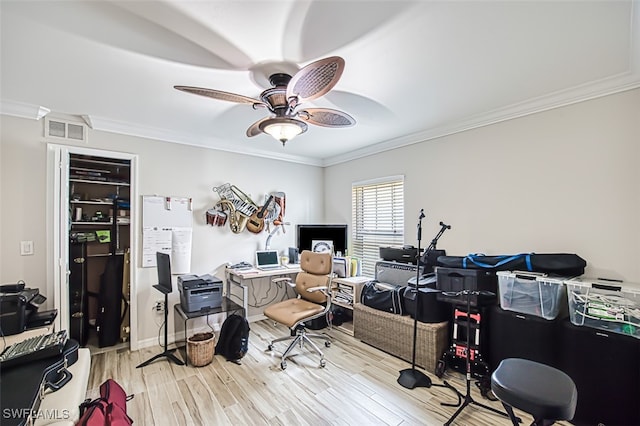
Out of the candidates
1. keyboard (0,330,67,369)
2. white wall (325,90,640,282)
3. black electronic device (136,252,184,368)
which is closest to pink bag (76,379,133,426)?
keyboard (0,330,67,369)

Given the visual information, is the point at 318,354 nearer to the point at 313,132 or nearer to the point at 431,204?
the point at 431,204

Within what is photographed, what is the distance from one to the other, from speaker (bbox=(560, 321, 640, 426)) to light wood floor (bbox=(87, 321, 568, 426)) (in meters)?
0.42

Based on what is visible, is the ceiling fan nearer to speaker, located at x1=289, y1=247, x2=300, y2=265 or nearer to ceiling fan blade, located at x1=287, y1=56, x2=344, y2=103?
ceiling fan blade, located at x1=287, y1=56, x2=344, y2=103

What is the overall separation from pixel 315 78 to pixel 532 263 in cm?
221

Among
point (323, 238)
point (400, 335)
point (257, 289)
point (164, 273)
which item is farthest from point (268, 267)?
point (400, 335)

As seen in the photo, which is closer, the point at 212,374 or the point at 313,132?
the point at 212,374

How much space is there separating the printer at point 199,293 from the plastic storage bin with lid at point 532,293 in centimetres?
275

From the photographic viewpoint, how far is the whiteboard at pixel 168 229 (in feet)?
10.6

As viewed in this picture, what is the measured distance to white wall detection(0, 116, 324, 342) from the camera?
2.61m

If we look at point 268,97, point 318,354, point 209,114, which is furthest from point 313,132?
point 318,354

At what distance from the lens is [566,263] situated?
2.17 metres

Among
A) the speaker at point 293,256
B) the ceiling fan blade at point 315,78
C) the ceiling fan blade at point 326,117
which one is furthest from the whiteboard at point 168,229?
the ceiling fan blade at point 315,78

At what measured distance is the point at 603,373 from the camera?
1.85 meters

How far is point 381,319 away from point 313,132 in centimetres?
229
